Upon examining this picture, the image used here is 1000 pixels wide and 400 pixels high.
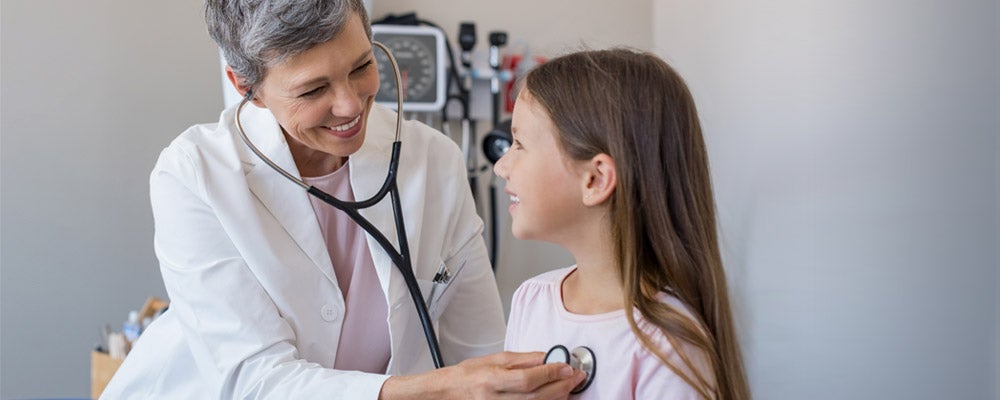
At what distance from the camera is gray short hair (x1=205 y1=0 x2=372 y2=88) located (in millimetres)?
1168

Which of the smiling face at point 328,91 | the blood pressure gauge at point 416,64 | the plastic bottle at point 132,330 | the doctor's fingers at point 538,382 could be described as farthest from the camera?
the blood pressure gauge at point 416,64

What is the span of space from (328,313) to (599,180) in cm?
44

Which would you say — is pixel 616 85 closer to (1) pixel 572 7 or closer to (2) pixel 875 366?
(2) pixel 875 366

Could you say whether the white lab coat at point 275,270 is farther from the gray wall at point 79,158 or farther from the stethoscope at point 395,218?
the gray wall at point 79,158

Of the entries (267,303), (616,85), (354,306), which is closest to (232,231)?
(267,303)

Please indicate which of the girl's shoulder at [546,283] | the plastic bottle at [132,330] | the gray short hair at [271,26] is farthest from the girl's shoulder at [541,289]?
the plastic bottle at [132,330]

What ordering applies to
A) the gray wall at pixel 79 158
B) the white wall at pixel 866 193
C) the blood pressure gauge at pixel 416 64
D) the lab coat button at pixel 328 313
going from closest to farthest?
the lab coat button at pixel 328 313
the white wall at pixel 866 193
the gray wall at pixel 79 158
the blood pressure gauge at pixel 416 64

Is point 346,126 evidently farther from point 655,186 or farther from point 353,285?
point 655,186

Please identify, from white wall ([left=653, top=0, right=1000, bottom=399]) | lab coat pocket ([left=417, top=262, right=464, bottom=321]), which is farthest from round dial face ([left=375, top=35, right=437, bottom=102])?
lab coat pocket ([left=417, top=262, right=464, bottom=321])

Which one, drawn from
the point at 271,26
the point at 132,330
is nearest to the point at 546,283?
the point at 271,26

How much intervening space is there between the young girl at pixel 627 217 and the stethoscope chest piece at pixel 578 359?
0.01 metres

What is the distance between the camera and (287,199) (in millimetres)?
1322

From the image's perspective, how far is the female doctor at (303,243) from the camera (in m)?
1.18

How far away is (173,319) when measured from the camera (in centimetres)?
137
